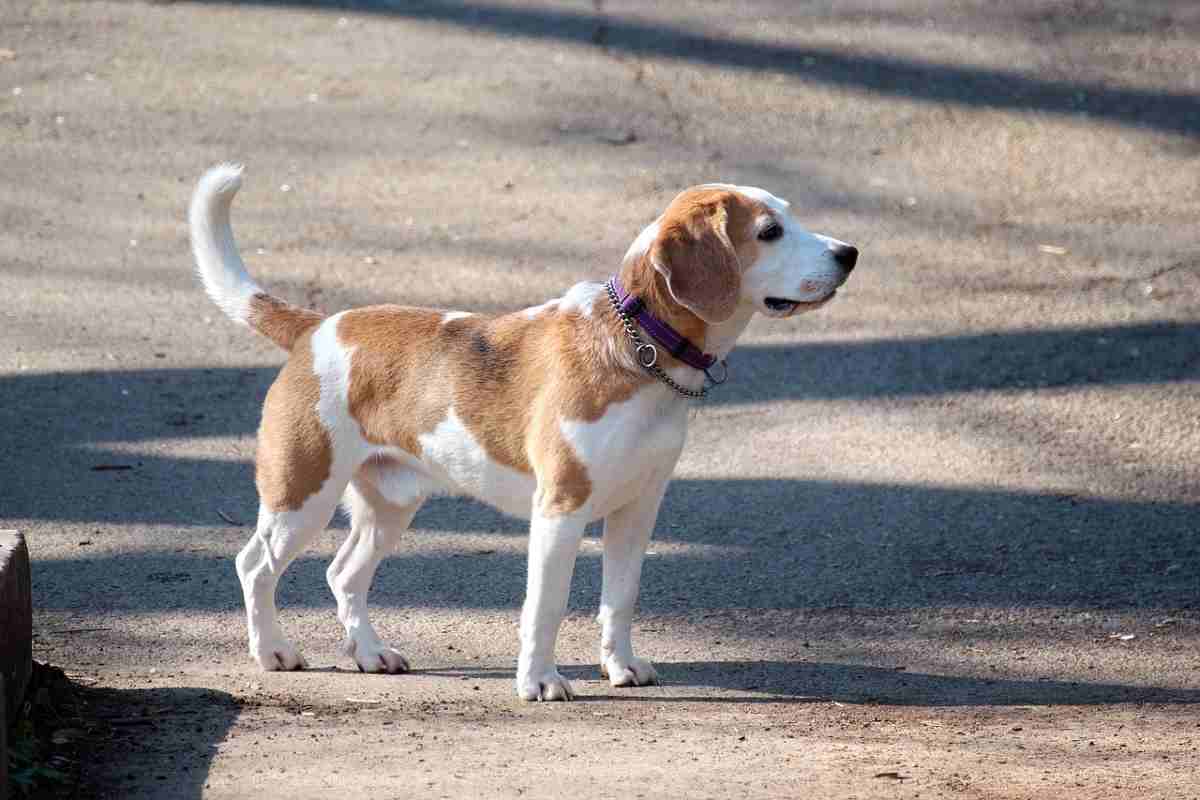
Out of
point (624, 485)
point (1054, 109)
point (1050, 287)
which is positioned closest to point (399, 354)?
point (624, 485)

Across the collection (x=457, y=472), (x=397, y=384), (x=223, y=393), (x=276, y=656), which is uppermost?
(x=397, y=384)

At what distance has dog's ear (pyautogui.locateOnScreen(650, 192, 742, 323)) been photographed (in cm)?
471

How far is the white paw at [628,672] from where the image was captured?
5.18 m

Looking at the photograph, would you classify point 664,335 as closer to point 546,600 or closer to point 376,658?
point 546,600

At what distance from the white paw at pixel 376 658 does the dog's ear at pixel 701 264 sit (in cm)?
159

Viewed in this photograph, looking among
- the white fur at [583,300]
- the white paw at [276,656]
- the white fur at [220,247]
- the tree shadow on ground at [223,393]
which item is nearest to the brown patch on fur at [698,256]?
the white fur at [583,300]

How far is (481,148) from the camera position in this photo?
1061 centimetres

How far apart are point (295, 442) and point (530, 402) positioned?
2.57ft

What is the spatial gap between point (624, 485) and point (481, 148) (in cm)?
612

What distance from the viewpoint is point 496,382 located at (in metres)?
5.01

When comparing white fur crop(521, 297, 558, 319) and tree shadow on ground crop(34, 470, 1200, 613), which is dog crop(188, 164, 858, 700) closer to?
white fur crop(521, 297, 558, 319)

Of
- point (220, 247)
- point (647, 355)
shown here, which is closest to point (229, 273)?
point (220, 247)

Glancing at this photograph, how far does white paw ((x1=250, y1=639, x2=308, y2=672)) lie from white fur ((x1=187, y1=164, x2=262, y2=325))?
110 cm

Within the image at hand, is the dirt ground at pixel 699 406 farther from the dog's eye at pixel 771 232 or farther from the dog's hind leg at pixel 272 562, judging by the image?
the dog's eye at pixel 771 232
